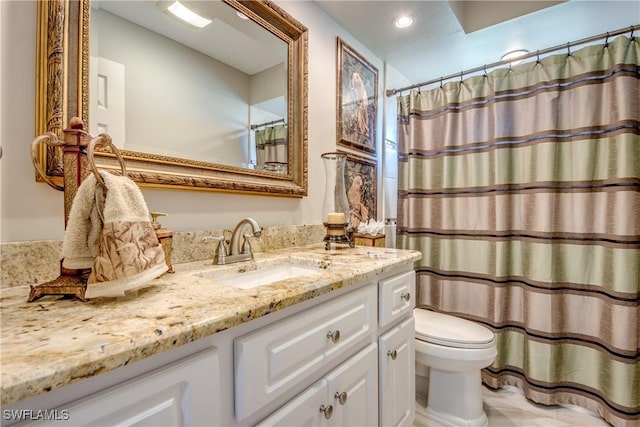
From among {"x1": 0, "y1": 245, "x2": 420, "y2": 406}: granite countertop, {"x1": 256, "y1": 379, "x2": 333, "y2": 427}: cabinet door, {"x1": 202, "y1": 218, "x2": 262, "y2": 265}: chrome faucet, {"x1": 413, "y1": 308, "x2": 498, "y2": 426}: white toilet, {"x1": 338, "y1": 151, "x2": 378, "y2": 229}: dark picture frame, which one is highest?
{"x1": 338, "y1": 151, "x2": 378, "y2": 229}: dark picture frame

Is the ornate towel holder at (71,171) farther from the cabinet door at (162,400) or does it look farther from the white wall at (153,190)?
the cabinet door at (162,400)

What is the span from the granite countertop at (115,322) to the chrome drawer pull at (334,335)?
13cm

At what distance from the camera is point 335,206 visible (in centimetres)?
155

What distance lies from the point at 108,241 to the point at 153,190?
17.4 inches

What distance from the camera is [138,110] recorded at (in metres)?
0.95

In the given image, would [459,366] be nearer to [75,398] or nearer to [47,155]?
[75,398]

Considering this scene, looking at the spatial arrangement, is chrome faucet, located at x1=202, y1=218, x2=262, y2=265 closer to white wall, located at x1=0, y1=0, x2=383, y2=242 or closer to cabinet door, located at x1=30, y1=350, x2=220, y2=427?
white wall, located at x1=0, y1=0, x2=383, y2=242

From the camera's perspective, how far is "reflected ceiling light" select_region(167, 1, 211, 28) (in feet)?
3.38

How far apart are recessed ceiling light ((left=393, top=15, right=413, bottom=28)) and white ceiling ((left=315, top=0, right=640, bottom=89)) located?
0.11ft

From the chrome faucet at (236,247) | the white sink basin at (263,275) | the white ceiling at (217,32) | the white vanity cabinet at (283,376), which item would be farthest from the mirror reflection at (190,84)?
the white vanity cabinet at (283,376)

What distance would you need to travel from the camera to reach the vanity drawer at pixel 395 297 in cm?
105

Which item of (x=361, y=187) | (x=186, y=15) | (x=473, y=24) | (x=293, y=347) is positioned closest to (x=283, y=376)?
(x=293, y=347)

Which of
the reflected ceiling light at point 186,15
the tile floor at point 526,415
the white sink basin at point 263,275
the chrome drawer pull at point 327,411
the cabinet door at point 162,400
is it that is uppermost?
the reflected ceiling light at point 186,15

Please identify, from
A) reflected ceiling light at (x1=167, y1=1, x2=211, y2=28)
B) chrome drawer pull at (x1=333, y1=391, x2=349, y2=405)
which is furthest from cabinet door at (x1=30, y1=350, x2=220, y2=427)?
reflected ceiling light at (x1=167, y1=1, x2=211, y2=28)
